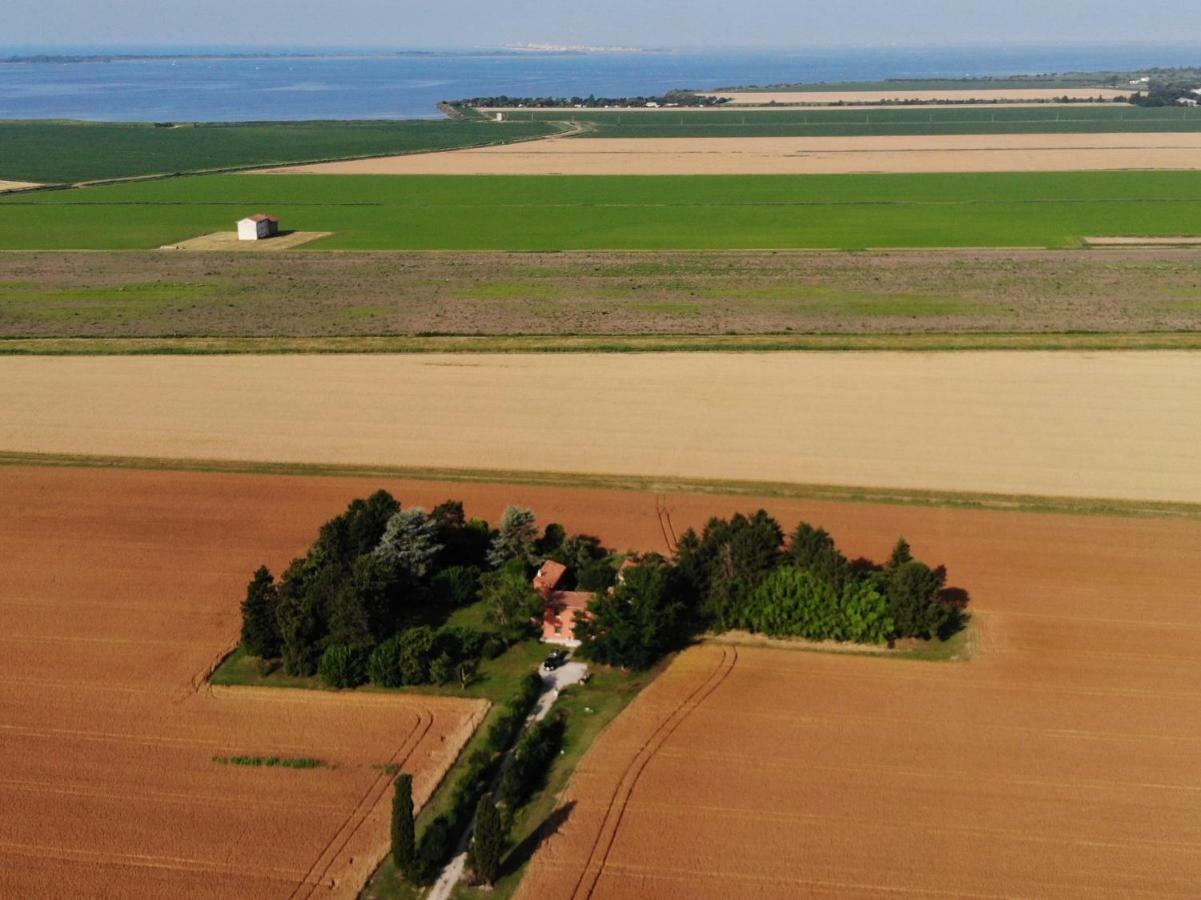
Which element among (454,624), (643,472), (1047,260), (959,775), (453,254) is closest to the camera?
(959,775)

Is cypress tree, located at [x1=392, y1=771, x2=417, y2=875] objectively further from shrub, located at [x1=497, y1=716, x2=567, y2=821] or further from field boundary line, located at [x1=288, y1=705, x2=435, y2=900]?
shrub, located at [x1=497, y1=716, x2=567, y2=821]

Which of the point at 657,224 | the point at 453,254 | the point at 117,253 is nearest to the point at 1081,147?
the point at 657,224

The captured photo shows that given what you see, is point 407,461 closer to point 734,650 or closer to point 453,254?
point 734,650

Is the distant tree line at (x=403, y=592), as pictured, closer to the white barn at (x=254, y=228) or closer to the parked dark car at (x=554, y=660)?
the parked dark car at (x=554, y=660)

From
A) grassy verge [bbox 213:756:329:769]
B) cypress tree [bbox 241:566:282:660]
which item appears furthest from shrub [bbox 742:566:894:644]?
cypress tree [bbox 241:566:282:660]

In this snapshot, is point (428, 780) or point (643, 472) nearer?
point (428, 780)

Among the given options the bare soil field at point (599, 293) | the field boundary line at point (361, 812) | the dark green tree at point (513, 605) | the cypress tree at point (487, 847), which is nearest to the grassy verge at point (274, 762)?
the field boundary line at point (361, 812)
